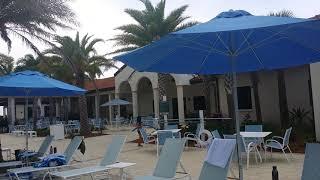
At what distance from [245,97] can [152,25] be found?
6.21m

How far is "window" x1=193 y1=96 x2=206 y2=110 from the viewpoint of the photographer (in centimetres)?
2894

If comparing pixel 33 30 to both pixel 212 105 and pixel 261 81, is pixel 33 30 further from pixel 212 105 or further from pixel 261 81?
pixel 212 105

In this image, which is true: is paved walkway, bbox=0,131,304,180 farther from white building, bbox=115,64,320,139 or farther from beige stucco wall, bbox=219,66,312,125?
beige stucco wall, bbox=219,66,312,125

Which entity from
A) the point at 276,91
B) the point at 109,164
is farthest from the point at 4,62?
the point at 109,164

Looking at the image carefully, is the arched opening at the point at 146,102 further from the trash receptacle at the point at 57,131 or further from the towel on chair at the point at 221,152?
the towel on chair at the point at 221,152

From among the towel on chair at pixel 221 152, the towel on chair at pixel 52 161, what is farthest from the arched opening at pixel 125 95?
the towel on chair at pixel 221 152

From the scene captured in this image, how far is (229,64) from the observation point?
6.44 meters

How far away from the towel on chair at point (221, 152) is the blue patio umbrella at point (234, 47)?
0.39m

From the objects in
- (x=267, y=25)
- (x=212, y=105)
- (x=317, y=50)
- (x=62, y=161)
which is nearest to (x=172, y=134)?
(x=62, y=161)

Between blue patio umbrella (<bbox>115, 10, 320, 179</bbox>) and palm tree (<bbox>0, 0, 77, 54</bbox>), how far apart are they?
23.2ft

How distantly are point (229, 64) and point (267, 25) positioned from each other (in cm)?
253

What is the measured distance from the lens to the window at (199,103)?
28944 millimetres

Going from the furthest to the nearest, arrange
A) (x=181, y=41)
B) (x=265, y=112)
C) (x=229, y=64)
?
(x=265, y=112) < (x=229, y=64) < (x=181, y=41)

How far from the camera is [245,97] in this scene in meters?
21.8
